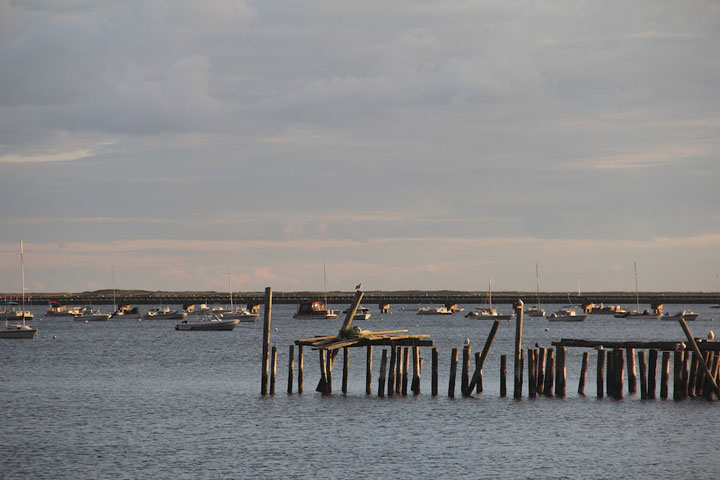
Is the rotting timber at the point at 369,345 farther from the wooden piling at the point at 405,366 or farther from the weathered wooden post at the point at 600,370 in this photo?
the weathered wooden post at the point at 600,370

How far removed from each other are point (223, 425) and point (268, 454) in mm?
6688

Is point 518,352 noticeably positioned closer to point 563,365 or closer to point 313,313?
point 563,365

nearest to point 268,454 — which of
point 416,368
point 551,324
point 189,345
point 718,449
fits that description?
point 416,368

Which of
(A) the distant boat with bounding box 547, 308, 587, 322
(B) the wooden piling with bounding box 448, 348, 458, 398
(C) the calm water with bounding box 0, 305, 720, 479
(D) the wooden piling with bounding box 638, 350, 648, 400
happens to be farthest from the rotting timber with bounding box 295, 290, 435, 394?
(A) the distant boat with bounding box 547, 308, 587, 322

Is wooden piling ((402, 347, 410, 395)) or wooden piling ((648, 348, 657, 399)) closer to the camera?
wooden piling ((648, 348, 657, 399))

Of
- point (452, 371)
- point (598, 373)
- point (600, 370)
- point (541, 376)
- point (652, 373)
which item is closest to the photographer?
point (652, 373)

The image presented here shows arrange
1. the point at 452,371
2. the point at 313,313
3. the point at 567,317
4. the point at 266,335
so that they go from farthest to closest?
the point at 313,313
the point at 567,317
the point at 266,335
the point at 452,371

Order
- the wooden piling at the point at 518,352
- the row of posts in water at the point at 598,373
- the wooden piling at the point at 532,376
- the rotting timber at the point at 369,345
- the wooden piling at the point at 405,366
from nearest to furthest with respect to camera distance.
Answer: the wooden piling at the point at 518,352 → the row of posts in water at the point at 598,373 → the wooden piling at the point at 532,376 → the rotting timber at the point at 369,345 → the wooden piling at the point at 405,366

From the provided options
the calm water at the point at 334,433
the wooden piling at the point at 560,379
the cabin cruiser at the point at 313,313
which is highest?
the cabin cruiser at the point at 313,313

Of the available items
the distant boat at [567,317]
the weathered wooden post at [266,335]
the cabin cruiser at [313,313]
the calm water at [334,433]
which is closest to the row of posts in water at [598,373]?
the weathered wooden post at [266,335]

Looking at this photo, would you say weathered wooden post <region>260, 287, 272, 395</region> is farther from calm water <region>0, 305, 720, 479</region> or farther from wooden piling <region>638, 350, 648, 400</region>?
wooden piling <region>638, 350, 648, 400</region>

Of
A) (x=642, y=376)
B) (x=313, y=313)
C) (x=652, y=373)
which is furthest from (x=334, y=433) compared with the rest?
(x=313, y=313)

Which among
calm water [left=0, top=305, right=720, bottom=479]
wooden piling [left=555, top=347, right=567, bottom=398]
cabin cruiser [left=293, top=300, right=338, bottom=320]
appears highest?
cabin cruiser [left=293, top=300, right=338, bottom=320]

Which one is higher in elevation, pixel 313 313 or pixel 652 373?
pixel 313 313
